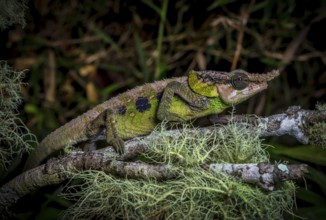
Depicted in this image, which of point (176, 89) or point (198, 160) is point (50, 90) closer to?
point (176, 89)

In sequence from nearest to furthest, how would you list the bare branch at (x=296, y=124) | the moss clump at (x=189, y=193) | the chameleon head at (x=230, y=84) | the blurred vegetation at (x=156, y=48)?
1. the moss clump at (x=189, y=193)
2. the bare branch at (x=296, y=124)
3. the chameleon head at (x=230, y=84)
4. the blurred vegetation at (x=156, y=48)

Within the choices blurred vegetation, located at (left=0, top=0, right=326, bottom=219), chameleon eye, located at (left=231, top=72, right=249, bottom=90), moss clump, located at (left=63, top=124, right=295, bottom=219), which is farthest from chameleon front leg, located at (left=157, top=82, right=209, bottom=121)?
blurred vegetation, located at (left=0, top=0, right=326, bottom=219)

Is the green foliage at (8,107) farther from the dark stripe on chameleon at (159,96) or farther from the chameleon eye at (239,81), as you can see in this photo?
the chameleon eye at (239,81)

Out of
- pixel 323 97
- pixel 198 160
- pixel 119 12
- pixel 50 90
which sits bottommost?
pixel 323 97

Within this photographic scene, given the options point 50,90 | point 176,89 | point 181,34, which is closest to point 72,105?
point 50,90

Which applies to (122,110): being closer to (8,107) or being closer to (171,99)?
(171,99)

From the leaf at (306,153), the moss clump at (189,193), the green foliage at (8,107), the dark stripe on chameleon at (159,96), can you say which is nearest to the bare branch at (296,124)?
the moss clump at (189,193)
